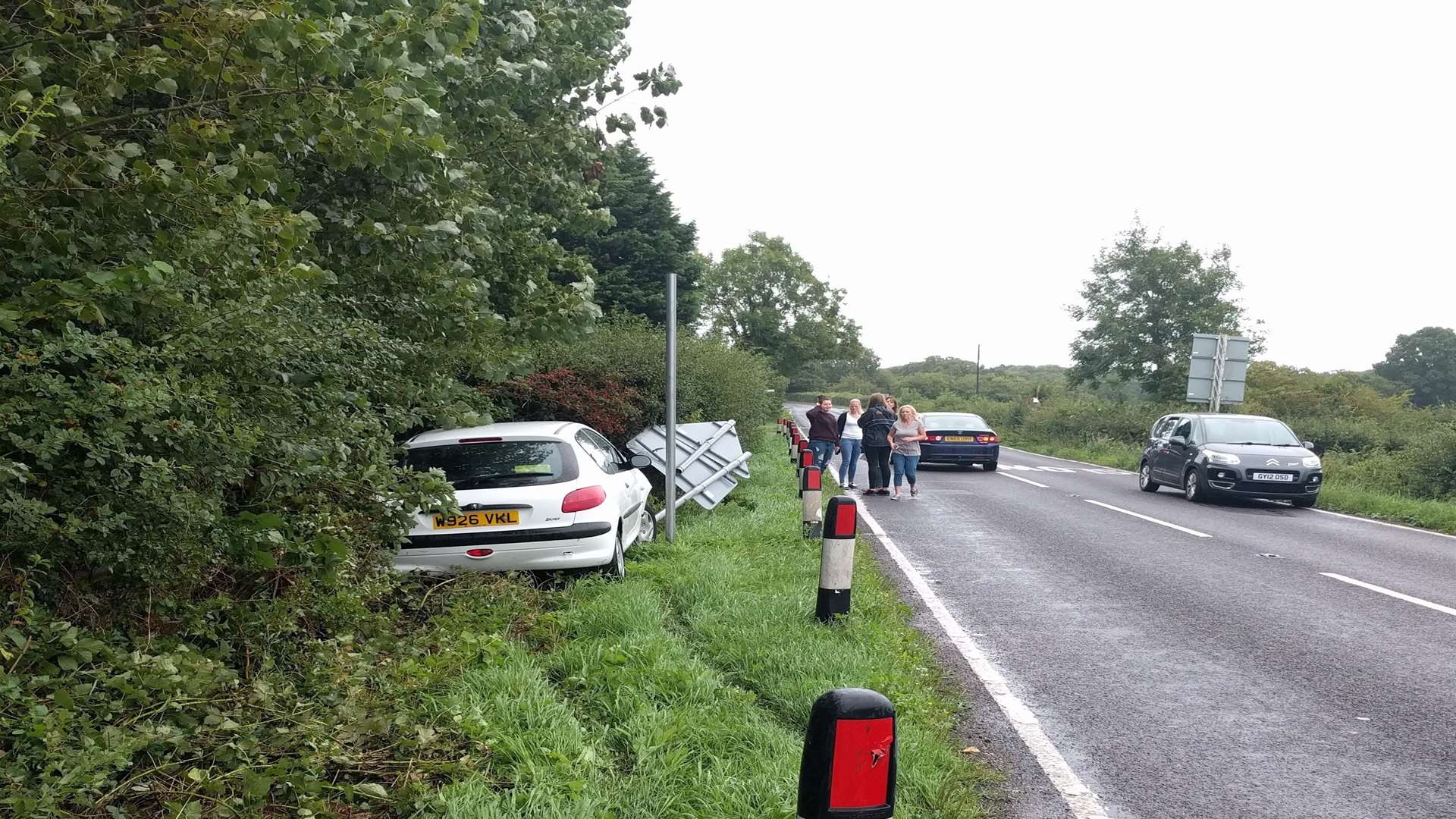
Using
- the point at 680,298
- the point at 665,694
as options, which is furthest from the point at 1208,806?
the point at 680,298

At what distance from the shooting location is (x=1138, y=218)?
44.4 meters

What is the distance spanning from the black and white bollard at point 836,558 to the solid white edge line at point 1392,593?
4.71 metres

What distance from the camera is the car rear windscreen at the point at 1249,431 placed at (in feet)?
51.0

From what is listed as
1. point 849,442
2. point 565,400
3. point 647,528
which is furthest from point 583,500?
point 849,442

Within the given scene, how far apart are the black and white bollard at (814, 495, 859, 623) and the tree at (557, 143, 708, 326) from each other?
23.2 metres

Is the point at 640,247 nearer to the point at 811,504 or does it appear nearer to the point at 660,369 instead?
the point at 660,369

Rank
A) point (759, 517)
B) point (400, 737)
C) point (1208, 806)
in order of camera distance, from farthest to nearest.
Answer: point (759, 517) → point (400, 737) → point (1208, 806)

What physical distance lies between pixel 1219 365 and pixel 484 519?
19852 millimetres

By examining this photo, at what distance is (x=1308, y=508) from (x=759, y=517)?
33.0 feet

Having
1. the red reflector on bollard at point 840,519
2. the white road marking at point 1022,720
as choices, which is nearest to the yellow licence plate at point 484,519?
the red reflector on bollard at point 840,519

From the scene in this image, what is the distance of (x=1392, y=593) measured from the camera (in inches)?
304

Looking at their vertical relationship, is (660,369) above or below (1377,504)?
above

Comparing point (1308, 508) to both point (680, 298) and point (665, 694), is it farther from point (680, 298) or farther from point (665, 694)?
point (680, 298)

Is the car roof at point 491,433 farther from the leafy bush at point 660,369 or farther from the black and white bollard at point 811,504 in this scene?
the black and white bollard at point 811,504
